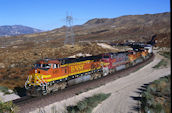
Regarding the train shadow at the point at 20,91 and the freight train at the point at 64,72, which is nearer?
the freight train at the point at 64,72

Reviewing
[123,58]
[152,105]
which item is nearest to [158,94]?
[152,105]

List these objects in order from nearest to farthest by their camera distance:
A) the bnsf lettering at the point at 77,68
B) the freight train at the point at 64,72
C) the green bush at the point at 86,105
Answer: the green bush at the point at 86,105 → the freight train at the point at 64,72 → the bnsf lettering at the point at 77,68

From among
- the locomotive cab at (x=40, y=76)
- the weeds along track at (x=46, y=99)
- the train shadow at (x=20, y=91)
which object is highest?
the locomotive cab at (x=40, y=76)

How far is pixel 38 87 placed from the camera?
1570cm

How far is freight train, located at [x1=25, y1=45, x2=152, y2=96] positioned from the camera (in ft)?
51.7

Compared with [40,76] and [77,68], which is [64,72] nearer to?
[77,68]

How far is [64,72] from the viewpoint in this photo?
18.4m

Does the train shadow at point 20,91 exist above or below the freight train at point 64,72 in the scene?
below

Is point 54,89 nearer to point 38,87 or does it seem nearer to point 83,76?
point 38,87

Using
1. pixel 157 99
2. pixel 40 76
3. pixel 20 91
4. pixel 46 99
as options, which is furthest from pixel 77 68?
pixel 157 99

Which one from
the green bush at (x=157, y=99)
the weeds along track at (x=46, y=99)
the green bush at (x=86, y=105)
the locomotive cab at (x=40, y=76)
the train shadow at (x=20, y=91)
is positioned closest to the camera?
the green bush at (x=157, y=99)

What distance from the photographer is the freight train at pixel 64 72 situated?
1575 centimetres

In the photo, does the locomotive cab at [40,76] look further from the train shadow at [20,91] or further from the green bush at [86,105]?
the green bush at [86,105]

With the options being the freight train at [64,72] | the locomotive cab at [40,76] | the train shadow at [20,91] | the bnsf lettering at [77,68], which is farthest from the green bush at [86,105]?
the train shadow at [20,91]
